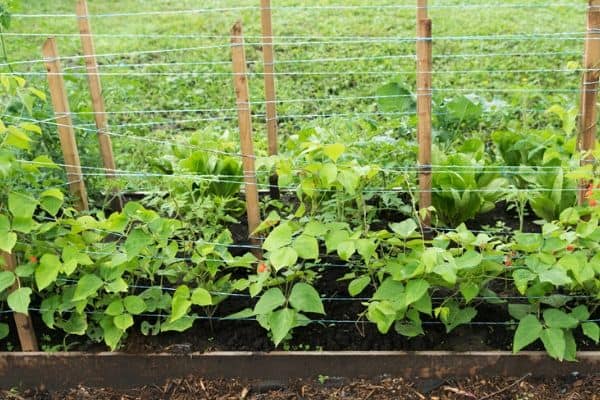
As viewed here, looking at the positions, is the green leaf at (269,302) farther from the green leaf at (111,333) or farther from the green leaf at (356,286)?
the green leaf at (111,333)

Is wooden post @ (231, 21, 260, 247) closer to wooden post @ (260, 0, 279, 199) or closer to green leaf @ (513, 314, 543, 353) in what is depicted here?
Result: wooden post @ (260, 0, 279, 199)

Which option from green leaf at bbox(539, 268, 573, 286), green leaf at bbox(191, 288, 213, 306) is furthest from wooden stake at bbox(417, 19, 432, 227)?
green leaf at bbox(191, 288, 213, 306)

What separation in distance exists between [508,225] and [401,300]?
110 cm

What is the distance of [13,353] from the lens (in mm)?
3396

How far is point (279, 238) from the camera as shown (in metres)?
3.12

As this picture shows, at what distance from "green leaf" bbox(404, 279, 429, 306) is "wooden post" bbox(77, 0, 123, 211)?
159 cm

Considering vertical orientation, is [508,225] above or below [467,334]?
above

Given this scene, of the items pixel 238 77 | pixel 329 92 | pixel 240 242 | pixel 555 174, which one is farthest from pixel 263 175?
pixel 329 92

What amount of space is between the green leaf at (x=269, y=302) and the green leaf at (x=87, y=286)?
70 cm

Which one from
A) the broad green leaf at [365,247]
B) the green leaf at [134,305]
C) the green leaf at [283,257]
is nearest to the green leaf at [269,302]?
the green leaf at [283,257]

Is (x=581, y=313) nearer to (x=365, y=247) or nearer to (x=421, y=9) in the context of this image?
(x=365, y=247)

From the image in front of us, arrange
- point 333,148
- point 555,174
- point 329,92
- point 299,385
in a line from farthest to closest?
point 329,92 < point 555,174 < point 299,385 < point 333,148

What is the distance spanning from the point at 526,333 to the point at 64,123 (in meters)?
2.31

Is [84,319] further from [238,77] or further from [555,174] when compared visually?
[555,174]
